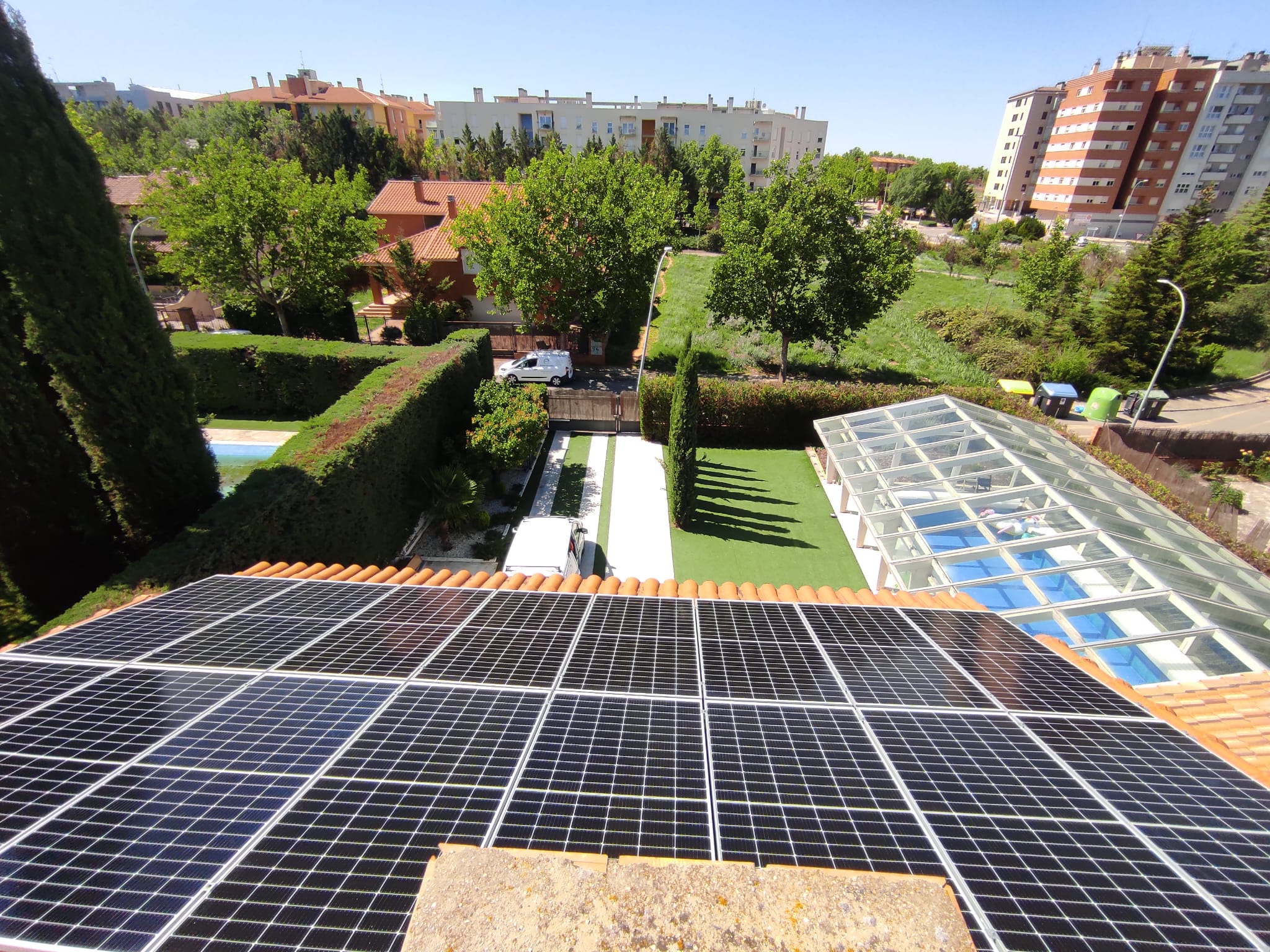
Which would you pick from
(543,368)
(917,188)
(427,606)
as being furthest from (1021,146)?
(427,606)

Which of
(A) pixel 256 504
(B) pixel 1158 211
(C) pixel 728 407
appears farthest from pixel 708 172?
(A) pixel 256 504

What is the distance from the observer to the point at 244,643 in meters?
5.05

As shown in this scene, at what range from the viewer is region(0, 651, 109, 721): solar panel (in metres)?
4.06

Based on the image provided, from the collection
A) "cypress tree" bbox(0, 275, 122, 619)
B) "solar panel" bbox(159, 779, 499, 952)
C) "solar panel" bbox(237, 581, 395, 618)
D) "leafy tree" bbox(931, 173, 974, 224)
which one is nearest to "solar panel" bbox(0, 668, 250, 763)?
"solar panel" bbox(237, 581, 395, 618)

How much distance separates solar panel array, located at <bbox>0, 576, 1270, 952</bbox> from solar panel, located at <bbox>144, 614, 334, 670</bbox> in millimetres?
39

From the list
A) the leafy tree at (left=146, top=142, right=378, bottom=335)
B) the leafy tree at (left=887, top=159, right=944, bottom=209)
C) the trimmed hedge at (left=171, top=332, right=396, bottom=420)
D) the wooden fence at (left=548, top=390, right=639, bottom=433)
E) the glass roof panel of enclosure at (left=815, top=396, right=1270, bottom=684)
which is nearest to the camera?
the glass roof panel of enclosure at (left=815, top=396, right=1270, bottom=684)

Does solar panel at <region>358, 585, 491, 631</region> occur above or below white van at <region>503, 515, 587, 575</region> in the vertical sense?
above

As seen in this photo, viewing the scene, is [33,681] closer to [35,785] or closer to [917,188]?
[35,785]

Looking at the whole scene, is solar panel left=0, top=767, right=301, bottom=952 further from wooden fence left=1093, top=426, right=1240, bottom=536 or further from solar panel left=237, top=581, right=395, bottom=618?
wooden fence left=1093, top=426, right=1240, bottom=536

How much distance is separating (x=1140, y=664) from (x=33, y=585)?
53.5ft

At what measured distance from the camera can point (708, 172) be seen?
6147 centimetres

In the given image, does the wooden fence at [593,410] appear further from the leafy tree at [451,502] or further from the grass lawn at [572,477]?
the leafy tree at [451,502]

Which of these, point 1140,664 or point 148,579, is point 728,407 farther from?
point 148,579

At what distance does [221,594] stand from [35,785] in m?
3.72
